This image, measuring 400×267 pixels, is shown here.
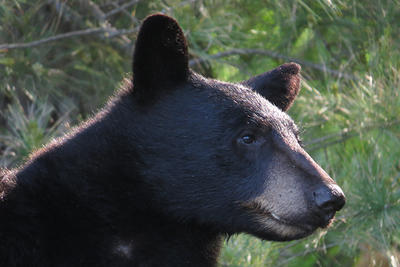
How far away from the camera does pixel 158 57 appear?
2.67 meters

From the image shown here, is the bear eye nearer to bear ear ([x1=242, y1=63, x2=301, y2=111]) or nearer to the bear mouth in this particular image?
the bear mouth

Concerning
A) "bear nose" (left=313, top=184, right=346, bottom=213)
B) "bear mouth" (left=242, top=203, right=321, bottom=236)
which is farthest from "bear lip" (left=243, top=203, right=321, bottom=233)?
"bear nose" (left=313, top=184, right=346, bottom=213)

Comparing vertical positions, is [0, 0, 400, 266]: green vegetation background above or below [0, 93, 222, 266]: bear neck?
below

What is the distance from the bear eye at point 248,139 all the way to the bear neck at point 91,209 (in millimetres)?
419

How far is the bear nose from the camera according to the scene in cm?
236

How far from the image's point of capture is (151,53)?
2629 millimetres

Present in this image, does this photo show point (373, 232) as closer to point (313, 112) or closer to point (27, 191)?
point (313, 112)

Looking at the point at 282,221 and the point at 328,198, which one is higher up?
the point at 328,198

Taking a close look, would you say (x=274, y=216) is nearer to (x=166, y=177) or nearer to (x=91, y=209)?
(x=166, y=177)

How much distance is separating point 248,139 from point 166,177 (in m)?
0.37

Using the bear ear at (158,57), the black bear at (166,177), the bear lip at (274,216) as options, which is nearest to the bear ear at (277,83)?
the black bear at (166,177)

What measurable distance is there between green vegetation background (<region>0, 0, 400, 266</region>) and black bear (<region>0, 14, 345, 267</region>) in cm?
70

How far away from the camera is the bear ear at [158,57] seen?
8.43 feet

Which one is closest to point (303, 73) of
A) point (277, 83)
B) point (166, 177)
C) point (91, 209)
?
point (277, 83)
